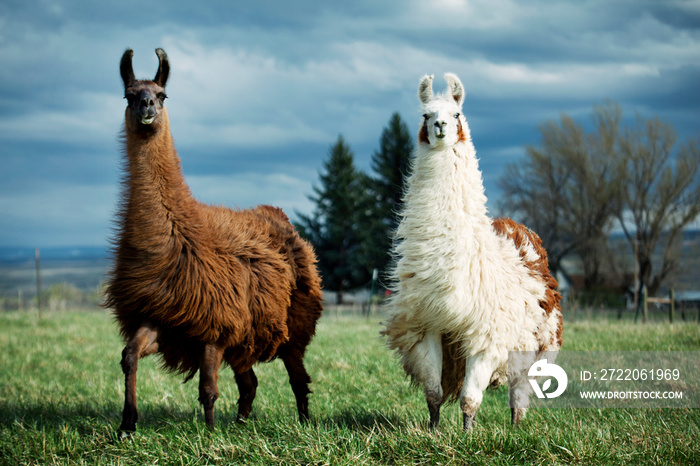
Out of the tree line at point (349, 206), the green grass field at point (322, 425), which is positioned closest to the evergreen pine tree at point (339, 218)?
the tree line at point (349, 206)

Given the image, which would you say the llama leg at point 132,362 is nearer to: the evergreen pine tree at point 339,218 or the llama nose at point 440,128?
the llama nose at point 440,128

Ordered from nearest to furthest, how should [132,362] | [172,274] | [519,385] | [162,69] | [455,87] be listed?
[132,362] < [172,274] < [162,69] < [455,87] < [519,385]

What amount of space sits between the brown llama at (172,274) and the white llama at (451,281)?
125cm

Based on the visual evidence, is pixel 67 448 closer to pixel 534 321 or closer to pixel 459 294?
pixel 459 294

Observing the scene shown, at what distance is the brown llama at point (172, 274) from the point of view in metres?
4.60

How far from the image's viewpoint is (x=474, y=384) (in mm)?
4660

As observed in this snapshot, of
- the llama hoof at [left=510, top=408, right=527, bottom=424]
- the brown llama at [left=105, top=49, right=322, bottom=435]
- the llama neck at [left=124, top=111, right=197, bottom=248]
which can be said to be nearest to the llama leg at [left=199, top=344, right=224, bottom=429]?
the brown llama at [left=105, top=49, right=322, bottom=435]

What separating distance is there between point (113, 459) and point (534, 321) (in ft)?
11.6

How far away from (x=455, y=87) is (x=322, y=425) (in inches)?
119

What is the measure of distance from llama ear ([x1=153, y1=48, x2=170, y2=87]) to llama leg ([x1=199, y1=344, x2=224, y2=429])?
2186 millimetres

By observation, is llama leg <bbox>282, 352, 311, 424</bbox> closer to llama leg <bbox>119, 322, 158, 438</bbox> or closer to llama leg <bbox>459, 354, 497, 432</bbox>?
llama leg <bbox>119, 322, 158, 438</bbox>
